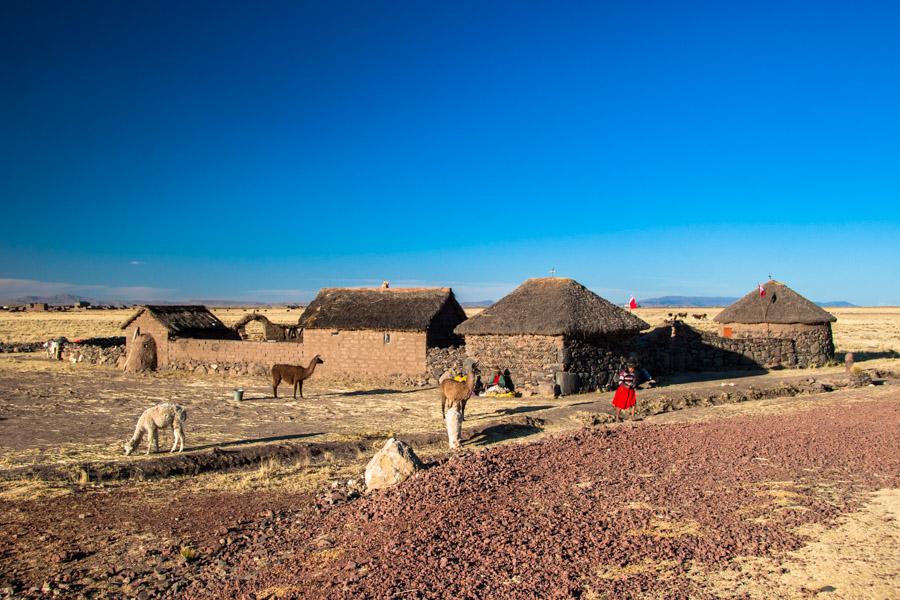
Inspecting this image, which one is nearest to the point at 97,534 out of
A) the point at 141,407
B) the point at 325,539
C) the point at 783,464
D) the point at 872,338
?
the point at 325,539

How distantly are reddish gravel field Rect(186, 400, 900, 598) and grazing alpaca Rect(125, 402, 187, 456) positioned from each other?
14.6ft

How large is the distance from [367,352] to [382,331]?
3.15 ft

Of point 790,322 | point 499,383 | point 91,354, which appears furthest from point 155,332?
point 790,322

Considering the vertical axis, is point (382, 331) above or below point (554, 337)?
above

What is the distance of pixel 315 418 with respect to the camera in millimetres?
17359

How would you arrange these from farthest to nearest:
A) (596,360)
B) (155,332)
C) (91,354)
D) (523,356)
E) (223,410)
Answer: (91,354) → (155,332) → (596,360) → (523,356) → (223,410)

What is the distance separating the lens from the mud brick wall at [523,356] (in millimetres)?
20938

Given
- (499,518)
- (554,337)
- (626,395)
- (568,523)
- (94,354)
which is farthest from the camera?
(94,354)

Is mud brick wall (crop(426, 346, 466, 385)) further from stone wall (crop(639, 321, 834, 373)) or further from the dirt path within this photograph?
stone wall (crop(639, 321, 834, 373))

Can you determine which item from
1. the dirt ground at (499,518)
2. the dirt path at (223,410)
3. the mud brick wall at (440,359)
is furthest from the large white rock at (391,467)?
the mud brick wall at (440,359)

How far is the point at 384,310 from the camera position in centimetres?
2530

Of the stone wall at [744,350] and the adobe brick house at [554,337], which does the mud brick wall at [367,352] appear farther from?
the stone wall at [744,350]

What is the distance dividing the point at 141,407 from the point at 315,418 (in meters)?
5.14

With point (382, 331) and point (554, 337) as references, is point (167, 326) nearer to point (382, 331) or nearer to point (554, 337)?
point (382, 331)
